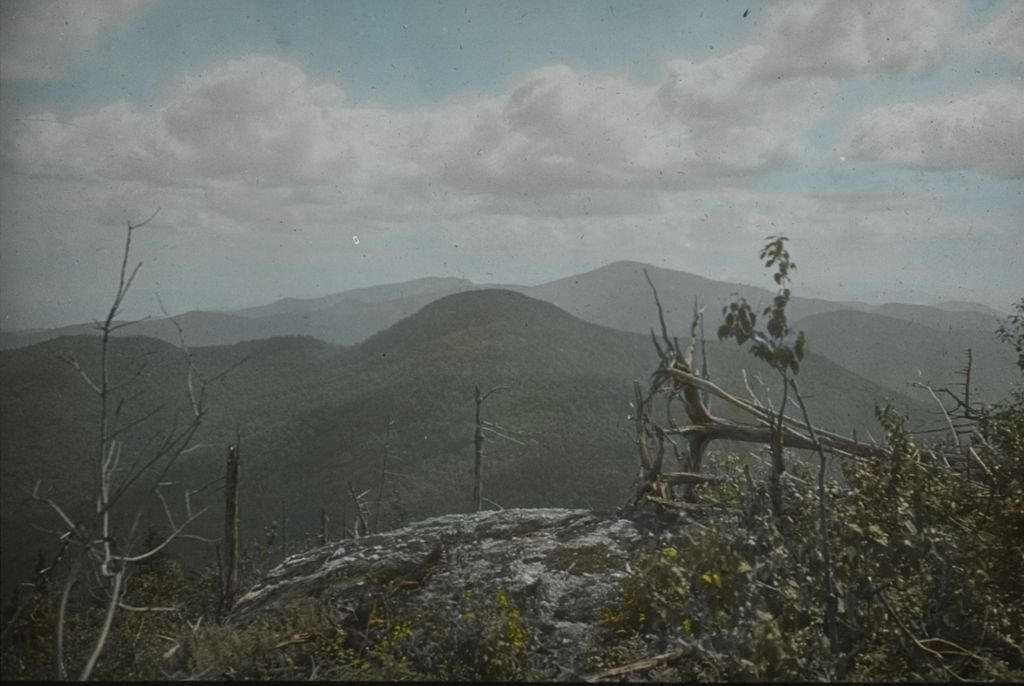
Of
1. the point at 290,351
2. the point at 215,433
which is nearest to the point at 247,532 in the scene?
the point at 215,433

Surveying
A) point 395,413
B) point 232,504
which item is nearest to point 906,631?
point 232,504

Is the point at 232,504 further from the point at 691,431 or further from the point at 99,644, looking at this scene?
the point at 99,644

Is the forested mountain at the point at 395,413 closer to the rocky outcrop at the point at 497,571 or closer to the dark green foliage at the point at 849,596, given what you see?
the rocky outcrop at the point at 497,571

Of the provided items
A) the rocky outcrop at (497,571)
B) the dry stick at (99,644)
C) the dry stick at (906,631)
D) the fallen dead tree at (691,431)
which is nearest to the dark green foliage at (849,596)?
the dry stick at (906,631)

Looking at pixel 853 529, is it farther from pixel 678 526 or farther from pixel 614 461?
pixel 614 461

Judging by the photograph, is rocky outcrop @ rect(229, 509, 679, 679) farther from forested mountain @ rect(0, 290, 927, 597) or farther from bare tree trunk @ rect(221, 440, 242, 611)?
forested mountain @ rect(0, 290, 927, 597)

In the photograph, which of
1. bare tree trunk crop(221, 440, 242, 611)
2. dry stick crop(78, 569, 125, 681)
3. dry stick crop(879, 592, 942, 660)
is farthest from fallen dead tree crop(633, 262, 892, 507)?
bare tree trunk crop(221, 440, 242, 611)
